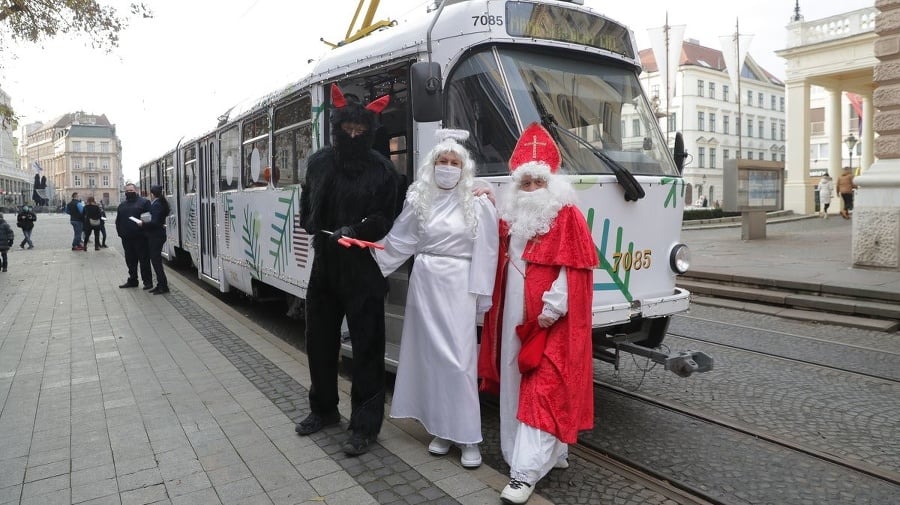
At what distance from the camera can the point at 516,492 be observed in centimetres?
348

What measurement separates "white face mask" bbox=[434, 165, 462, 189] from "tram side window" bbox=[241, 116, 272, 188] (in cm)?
394

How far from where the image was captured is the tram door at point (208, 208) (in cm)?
1037

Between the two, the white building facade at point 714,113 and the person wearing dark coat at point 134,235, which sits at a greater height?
the white building facade at point 714,113

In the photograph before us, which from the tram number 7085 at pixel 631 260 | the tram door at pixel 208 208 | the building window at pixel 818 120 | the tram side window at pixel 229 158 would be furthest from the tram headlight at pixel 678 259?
the building window at pixel 818 120

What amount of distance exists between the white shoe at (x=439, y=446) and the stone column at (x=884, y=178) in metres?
9.67

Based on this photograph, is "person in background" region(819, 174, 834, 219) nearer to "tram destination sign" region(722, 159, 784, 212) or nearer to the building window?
"tram destination sign" region(722, 159, 784, 212)

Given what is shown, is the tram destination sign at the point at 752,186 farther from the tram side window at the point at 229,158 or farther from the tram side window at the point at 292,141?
the tram side window at the point at 292,141

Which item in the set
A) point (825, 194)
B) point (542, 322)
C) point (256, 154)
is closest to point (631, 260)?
point (542, 322)

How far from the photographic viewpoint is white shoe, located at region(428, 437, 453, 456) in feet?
13.6

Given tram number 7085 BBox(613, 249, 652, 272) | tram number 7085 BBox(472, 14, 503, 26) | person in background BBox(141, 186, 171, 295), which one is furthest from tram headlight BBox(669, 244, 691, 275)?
person in background BBox(141, 186, 171, 295)

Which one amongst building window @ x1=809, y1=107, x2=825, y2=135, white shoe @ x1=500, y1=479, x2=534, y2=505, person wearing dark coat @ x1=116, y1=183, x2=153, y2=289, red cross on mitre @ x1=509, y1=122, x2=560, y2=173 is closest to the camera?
white shoe @ x1=500, y1=479, x2=534, y2=505

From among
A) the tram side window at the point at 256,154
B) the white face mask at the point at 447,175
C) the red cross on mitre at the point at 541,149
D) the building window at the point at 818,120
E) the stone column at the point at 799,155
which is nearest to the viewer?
the red cross on mitre at the point at 541,149

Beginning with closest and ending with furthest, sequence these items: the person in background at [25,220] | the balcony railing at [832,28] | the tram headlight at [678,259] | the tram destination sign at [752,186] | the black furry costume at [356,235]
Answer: the black furry costume at [356,235], the tram headlight at [678,259], the tram destination sign at [752,186], the person in background at [25,220], the balcony railing at [832,28]

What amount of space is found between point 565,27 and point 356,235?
230 cm
